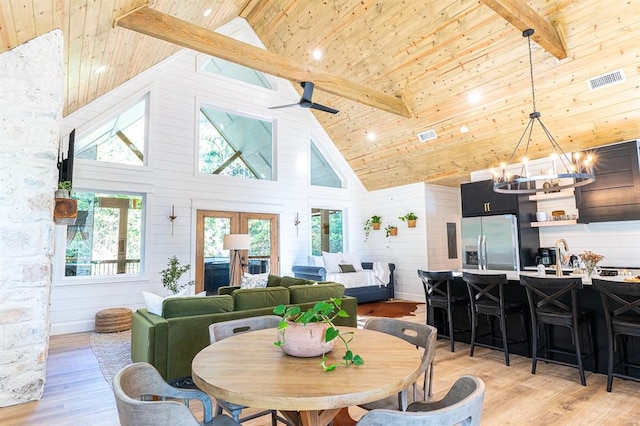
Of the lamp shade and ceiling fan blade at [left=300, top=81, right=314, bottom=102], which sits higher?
ceiling fan blade at [left=300, top=81, right=314, bottom=102]

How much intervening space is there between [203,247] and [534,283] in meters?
5.52

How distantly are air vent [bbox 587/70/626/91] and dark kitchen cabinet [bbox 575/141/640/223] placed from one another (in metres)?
1.03

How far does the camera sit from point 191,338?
3.23m

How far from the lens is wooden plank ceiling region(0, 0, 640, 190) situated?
395 cm

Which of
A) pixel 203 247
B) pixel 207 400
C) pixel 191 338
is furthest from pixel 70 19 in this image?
pixel 203 247

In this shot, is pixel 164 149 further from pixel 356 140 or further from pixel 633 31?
pixel 633 31

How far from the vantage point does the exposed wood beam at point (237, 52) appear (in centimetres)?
380

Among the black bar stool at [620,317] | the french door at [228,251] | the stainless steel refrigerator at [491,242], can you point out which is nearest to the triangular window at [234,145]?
the french door at [228,251]

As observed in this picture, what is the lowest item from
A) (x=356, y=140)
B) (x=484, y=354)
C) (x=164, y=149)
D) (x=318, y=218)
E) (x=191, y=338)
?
(x=484, y=354)

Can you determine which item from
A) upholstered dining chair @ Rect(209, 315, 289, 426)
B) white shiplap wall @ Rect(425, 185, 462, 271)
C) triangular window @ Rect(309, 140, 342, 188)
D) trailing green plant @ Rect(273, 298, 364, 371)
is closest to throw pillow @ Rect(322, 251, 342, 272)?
triangular window @ Rect(309, 140, 342, 188)

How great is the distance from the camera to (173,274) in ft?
19.4

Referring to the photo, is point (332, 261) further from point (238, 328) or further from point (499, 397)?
point (238, 328)

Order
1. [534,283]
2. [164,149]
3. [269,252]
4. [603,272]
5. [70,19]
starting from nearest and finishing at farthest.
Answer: [70,19] < [534,283] < [603,272] < [164,149] < [269,252]

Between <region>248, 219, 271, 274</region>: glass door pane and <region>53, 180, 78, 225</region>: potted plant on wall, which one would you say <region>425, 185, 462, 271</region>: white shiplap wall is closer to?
<region>248, 219, 271, 274</region>: glass door pane
